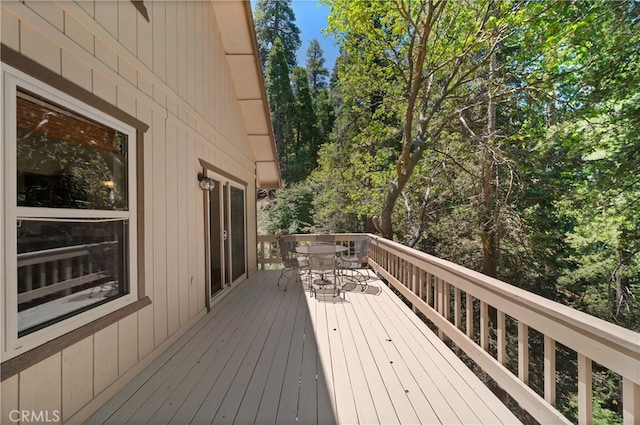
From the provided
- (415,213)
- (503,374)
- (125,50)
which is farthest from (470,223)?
(125,50)

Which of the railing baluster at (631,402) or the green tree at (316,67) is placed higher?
the green tree at (316,67)

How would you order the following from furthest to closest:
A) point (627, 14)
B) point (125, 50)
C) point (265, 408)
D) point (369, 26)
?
point (369, 26)
point (627, 14)
point (125, 50)
point (265, 408)

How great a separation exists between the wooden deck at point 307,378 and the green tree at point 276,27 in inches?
800

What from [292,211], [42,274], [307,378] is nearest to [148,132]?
[42,274]

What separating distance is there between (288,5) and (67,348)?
988 inches

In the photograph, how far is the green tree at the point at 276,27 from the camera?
19.8 metres

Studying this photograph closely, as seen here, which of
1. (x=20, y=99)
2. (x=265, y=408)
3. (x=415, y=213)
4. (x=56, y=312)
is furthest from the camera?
(x=415, y=213)

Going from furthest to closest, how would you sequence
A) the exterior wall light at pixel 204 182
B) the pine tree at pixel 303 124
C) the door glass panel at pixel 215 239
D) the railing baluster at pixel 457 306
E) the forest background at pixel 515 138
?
the pine tree at pixel 303 124
the forest background at pixel 515 138
the door glass panel at pixel 215 239
the exterior wall light at pixel 204 182
the railing baluster at pixel 457 306

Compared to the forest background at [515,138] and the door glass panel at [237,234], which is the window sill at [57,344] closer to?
the door glass panel at [237,234]

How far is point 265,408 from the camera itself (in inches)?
76.5

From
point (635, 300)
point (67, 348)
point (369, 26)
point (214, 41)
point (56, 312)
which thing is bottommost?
point (635, 300)

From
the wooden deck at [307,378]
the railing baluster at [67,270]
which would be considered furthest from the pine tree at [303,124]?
the railing baluster at [67,270]

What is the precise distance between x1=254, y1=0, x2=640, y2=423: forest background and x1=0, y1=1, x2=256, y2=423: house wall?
436 cm

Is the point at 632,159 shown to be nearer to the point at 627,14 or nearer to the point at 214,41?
the point at 627,14
